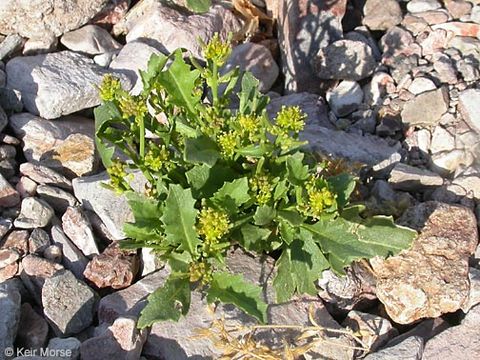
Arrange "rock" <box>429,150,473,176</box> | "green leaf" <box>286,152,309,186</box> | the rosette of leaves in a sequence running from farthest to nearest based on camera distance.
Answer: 1. "rock" <box>429,150,473,176</box>
2. "green leaf" <box>286,152,309,186</box>
3. the rosette of leaves

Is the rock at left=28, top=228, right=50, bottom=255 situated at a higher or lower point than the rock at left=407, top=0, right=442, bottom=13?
lower

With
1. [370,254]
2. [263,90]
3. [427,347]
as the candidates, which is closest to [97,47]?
[263,90]

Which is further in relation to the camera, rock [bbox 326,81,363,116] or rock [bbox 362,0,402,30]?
rock [bbox 362,0,402,30]

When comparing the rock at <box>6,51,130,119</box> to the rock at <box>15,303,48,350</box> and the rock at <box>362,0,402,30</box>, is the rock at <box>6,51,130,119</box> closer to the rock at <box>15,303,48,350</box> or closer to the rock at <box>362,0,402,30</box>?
the rock at <box>15,303,48,350</box>

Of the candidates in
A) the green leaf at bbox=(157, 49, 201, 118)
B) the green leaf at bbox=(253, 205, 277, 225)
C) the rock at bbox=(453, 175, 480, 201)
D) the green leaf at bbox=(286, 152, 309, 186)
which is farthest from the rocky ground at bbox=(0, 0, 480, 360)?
the green leaf at bbox=(157, 49, 201, 118)

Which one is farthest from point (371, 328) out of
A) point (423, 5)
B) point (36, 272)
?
point (423, 5)

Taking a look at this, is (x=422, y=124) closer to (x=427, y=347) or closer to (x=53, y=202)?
(x=427, y=347)

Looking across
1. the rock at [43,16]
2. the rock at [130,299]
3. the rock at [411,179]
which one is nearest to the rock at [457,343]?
the rock at [411,179]
